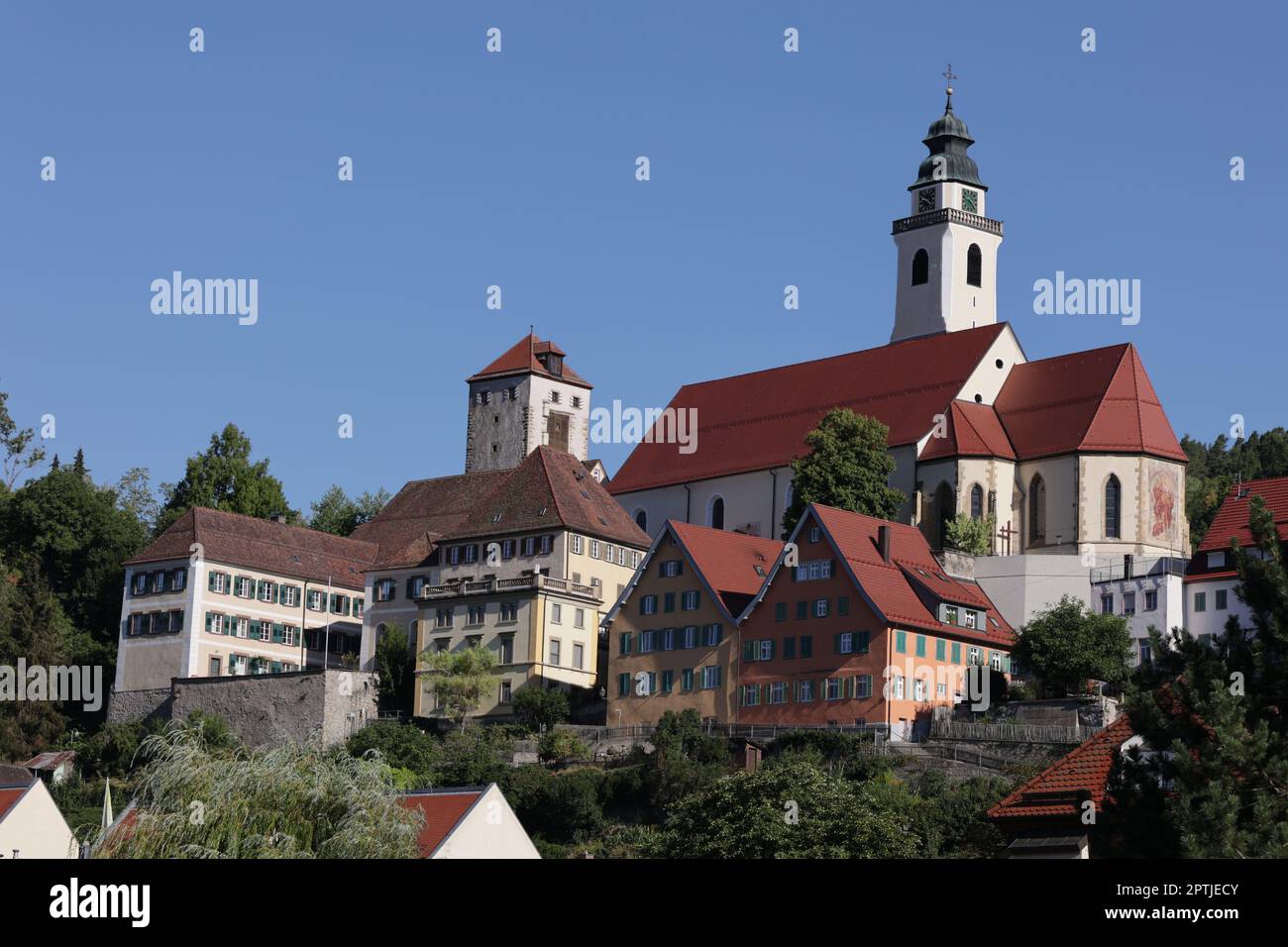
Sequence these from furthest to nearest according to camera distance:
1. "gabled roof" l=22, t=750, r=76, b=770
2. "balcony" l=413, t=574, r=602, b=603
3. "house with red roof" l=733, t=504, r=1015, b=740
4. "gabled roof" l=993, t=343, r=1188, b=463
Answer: "gabled roof" l=993, t=343, r=1188, b=463, "balcony" l=413, t=574, r=602, b=603, "gabled roof" l=22, t=750, r=76, b=770, "house with red roof" l=733, t=504, r=1015, b=740

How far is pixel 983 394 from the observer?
105 m

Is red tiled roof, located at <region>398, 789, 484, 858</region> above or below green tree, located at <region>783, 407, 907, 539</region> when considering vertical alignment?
below

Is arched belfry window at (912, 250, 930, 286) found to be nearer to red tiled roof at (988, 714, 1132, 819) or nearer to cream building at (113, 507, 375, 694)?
cream building at (113, 507, 375, 694)

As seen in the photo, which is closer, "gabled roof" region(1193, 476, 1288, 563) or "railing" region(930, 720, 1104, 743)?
"railing" region(930, 720, 1104, 743)

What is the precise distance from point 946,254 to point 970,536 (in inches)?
1132

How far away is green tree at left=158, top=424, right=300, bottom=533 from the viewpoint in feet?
375

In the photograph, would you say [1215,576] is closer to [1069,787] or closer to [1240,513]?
[1240,513]

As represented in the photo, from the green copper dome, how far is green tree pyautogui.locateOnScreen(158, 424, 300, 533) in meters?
41.0

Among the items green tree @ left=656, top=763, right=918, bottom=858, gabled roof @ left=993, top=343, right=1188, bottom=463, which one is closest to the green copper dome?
gabled roof @ left=993, top=343, right=1188, bottom=463

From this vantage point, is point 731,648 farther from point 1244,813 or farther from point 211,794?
point 1244,813

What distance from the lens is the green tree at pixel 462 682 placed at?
81562mm

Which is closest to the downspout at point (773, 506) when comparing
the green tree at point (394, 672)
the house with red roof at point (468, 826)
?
the green tree at point (394, 672)

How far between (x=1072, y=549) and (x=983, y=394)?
12642 millimetres
